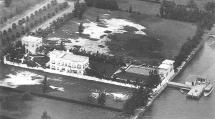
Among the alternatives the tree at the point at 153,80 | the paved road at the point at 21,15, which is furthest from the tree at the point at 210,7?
the tree at the point at 153,80

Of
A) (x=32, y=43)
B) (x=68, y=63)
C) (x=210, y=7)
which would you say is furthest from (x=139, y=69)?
(x=210, y=7)

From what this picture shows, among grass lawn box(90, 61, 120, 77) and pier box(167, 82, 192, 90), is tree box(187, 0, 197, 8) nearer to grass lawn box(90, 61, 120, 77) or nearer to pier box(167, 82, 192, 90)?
grass lawn box(90, 61, 120, 77)

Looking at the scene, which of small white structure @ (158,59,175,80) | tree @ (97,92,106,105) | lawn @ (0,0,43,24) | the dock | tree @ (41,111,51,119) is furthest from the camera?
lawn @ (0,0,43,24)

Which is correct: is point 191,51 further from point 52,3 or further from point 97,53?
point 52,3

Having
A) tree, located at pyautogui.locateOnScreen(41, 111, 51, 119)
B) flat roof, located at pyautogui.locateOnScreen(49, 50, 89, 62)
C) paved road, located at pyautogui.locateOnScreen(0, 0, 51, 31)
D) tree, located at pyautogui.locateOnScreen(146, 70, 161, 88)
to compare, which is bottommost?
tree, located at pyautogui.locateOnScreen(41, 111, 51, 119)

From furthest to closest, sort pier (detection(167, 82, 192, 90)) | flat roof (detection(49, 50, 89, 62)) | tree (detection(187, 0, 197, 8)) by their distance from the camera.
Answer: tree (detection(187, 0, 197, 8)) < flat roof (detection(49, 50, 89, 62)) < pier (detection(167, 82, 192, 90))

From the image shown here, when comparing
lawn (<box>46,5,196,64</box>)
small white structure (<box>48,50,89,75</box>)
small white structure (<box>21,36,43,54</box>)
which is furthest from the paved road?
small white structure (<box>48,50,89,75</box>)

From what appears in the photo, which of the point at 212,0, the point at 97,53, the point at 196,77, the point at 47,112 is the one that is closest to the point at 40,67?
the point at 97,53
